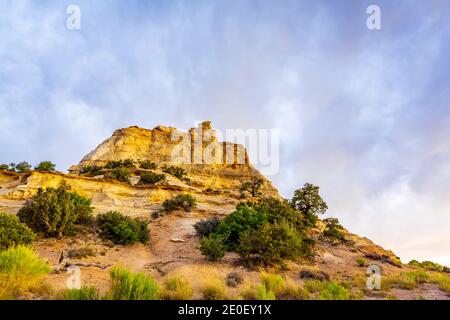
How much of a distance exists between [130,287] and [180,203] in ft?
67.0

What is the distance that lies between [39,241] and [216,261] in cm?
986

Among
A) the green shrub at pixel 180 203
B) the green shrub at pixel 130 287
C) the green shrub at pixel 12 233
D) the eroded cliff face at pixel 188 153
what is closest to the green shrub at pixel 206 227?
the green shrub at pixel 180 203

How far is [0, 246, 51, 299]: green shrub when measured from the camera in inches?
306

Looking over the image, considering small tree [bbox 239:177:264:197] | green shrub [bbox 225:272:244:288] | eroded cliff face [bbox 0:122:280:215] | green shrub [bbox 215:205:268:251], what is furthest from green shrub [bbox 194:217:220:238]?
small tree [bbox 239:177:264:197]

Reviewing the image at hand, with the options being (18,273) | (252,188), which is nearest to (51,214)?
(18,273)

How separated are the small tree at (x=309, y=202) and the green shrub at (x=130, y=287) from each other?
23229 mm

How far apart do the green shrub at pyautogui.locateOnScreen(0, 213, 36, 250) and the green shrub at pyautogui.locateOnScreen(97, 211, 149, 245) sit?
542 centimetres

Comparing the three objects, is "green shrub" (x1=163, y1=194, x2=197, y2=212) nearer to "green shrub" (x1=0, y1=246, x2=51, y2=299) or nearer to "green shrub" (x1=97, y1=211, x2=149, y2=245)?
"green shrub" (x1=97, y1=211, x2=149, y2=245)

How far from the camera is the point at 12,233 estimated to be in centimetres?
1344

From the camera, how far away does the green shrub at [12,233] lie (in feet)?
41.9

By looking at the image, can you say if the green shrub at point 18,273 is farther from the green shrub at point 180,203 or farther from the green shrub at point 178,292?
the green shrub at point 180,203

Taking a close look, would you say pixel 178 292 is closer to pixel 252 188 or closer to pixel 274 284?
pixel 274 284
